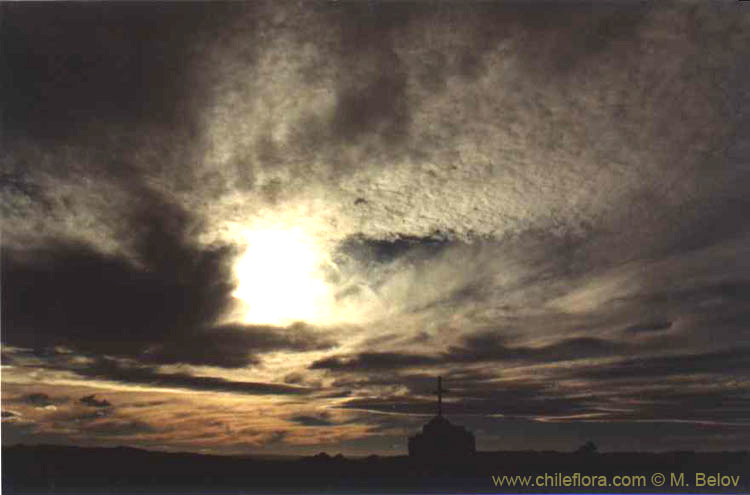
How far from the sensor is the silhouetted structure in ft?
96.6

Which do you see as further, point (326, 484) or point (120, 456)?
point (120, 456)

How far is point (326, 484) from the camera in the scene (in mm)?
27891

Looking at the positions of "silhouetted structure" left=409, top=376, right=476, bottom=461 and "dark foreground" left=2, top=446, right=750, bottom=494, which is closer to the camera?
"dark foreground" left=2, top=446, right=750, bottom=494

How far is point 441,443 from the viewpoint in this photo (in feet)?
97.0

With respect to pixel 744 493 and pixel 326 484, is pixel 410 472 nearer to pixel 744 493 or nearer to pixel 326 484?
pixel 326 484

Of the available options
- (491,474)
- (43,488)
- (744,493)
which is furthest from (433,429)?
(43,488)

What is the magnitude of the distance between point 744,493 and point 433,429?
18.4 m

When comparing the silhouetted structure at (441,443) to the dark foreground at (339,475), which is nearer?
the dark foreground at (339,475)

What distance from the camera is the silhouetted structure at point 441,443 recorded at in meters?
29.4

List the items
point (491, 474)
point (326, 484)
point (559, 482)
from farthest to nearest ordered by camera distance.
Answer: point (326, 484)
point (491, 474)
point (559, 482)

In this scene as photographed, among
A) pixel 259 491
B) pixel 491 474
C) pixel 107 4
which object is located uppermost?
pixel 107 4

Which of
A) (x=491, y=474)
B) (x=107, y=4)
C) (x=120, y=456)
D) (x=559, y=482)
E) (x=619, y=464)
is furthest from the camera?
(x=120, y=456)

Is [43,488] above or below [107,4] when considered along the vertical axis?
below

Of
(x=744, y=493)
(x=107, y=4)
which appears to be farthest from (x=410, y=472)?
(x=107, y=4)
